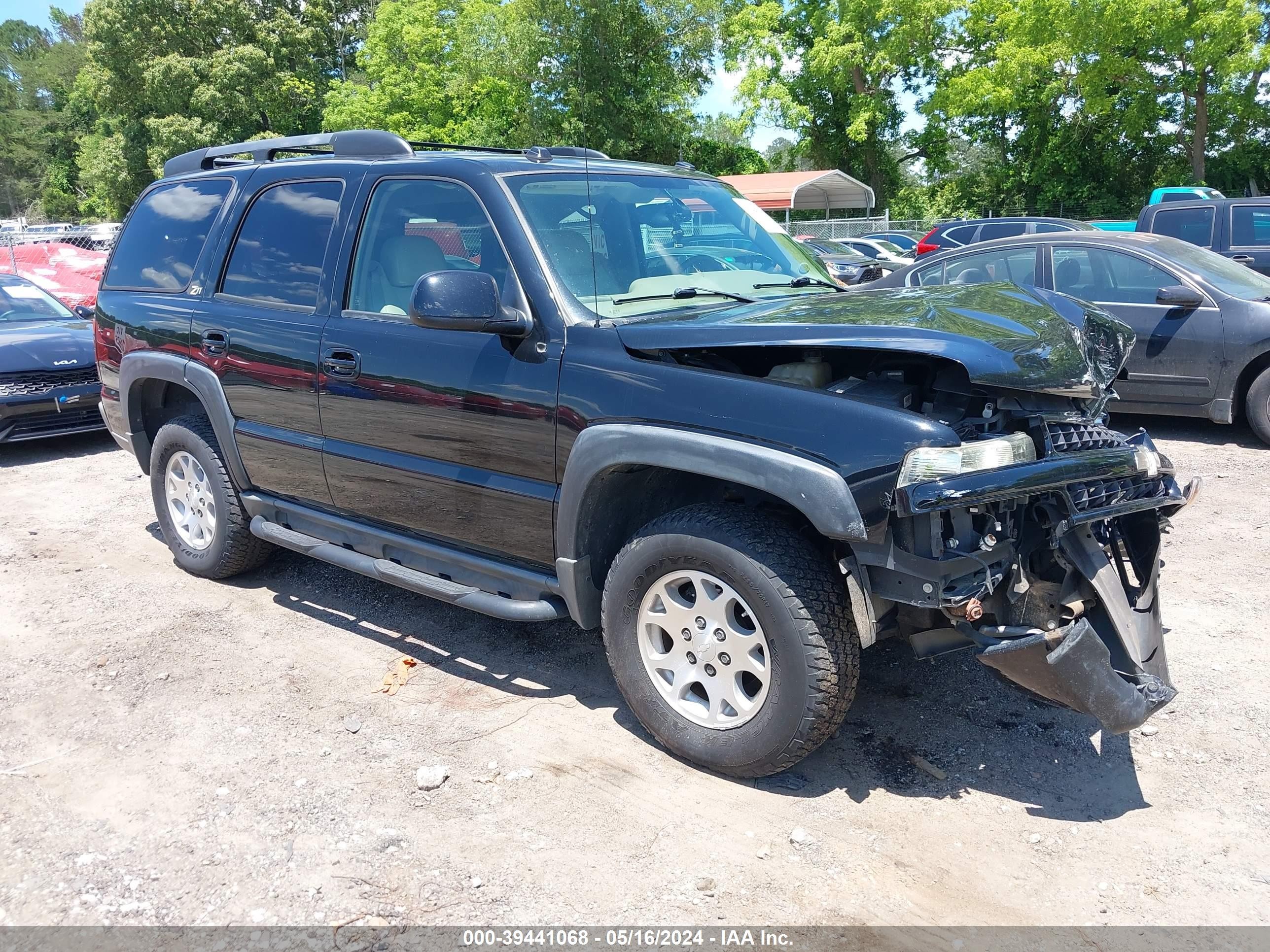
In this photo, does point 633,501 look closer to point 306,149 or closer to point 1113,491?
point 1113,491

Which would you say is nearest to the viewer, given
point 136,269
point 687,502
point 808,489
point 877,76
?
point 808,489

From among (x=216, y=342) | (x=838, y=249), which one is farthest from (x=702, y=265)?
(x=838, y=249)

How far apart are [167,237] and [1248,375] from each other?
7563 mm

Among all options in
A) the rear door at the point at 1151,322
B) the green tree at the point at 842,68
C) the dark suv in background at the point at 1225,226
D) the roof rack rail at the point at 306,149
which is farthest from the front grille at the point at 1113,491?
the green tree at the point at 842,68

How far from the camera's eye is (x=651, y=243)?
4.08 meters

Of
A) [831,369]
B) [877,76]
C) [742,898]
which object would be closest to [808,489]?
[831,369]

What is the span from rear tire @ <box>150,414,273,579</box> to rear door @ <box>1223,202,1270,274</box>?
394 inches

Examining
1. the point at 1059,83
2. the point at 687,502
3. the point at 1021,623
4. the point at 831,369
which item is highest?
the point at 1059,83

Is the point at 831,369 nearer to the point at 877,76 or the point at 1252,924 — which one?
the point at 1252,924

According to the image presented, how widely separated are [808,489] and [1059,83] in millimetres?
36115

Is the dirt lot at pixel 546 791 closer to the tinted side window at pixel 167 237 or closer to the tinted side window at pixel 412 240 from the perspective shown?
the tinted side window at pixel 412 240

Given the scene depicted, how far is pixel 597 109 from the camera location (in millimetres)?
32625

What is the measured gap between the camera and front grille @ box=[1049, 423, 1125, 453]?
3.09m

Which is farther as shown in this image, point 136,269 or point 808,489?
point 136,269
